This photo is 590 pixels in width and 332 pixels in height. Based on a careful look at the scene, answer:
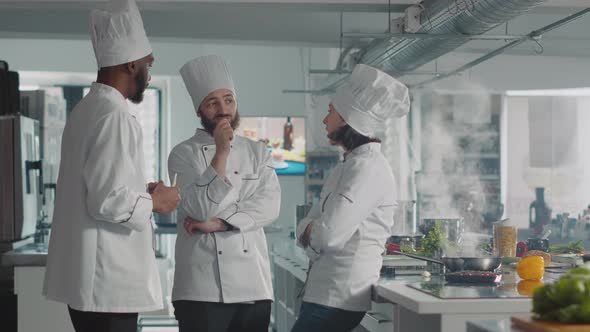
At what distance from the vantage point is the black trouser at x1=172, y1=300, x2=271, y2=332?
2797mm

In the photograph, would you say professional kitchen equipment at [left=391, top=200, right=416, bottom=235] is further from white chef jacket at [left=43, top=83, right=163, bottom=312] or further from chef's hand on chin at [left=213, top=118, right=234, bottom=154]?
white chef jacket at [left=43, top=83, right=163, bottom=312]

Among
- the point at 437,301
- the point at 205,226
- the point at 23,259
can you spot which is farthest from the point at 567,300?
the point at 23,259

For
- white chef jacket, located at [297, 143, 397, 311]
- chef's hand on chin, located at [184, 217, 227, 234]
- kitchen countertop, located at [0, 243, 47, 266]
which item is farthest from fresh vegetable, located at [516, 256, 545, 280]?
kitchen countertop, located at [0, 243, 47, 266]

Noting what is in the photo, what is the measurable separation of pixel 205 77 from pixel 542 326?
5.44ft

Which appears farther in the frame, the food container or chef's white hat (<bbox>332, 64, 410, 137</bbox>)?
the food container

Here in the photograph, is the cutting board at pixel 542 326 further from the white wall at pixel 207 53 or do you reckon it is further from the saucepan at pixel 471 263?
the white wall at pixel 207 53

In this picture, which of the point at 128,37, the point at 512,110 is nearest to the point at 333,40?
the point at 512,110

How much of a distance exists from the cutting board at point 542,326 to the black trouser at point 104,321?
106cm

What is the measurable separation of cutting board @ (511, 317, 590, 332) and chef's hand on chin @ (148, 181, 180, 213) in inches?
41.6

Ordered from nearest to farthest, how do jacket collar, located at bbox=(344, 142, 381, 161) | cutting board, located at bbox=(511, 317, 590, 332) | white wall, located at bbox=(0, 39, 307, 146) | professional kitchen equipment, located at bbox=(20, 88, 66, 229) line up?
cutting board, located at bbox=(511, 317, 590, 332)
jacket collar, located at bbox=(344, 142, 381, 161)
professional kitchen equipment, located at bbox=(20, 88, 66, 229)
white wall, located at bbox=(0, 39, 307, 146)

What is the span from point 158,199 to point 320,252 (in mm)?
719

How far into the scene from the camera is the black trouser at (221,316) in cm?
280

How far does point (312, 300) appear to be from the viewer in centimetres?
292

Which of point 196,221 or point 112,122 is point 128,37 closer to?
point 112,122
